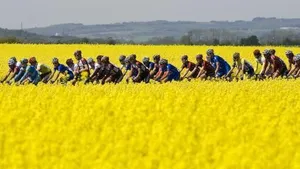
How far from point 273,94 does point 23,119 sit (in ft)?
14.5

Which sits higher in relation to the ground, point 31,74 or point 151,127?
point 151,127

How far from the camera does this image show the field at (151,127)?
8.07 meters

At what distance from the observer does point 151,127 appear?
10.1 metres

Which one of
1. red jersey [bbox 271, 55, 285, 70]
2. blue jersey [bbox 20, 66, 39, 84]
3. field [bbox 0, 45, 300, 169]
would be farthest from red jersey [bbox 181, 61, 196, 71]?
field [bbox 0, 45, 300, 169]

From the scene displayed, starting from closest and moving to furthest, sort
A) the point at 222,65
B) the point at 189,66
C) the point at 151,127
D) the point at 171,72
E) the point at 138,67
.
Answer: the point at 151,127 < the point at 138,67 < the point at 171,72 < the point at 189,66 < the point at 222,65

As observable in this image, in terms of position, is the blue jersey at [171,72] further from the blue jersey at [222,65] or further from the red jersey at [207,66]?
the blue jersey at [222,65]

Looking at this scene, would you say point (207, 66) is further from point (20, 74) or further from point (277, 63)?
point (20, 74)

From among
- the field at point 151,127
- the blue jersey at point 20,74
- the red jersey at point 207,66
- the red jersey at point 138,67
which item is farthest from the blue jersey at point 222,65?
the field at point 151,127

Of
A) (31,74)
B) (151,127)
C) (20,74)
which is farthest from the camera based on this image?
(20,74)

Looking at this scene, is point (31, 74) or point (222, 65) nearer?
point (31, 74)

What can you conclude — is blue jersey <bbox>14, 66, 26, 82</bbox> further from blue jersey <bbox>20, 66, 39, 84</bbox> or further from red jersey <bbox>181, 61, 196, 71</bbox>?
red jersey <bbox>181, 61, 196, 71</bbox>

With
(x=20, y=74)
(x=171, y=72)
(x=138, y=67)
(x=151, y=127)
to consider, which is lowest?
(x=20, y=74)

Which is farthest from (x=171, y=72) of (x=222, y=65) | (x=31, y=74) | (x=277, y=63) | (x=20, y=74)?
(x=20, y=74)

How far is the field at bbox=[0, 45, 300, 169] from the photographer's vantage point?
8.07 metres
